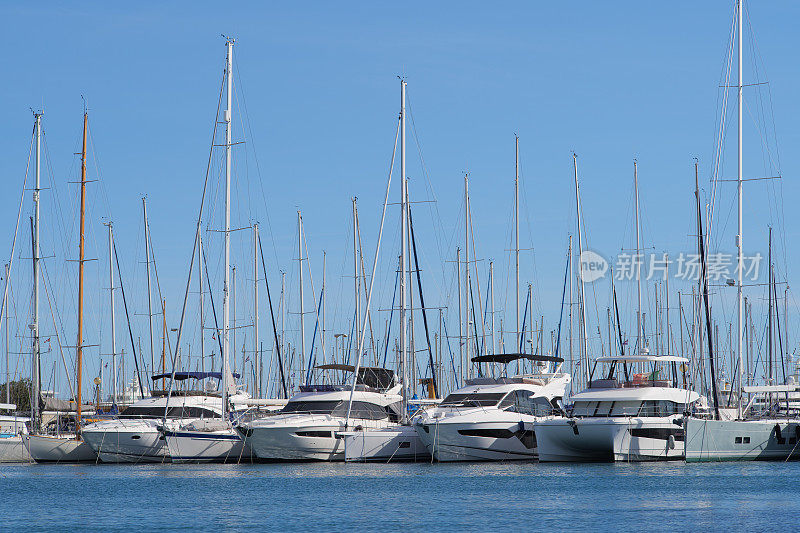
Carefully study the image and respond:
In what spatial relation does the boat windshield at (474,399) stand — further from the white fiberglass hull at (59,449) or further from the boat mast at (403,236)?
the white fiberglass hull at (59,449)

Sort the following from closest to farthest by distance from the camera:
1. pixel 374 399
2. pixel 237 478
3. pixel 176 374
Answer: pixel 237 478 → pixel 374 399 → pixel 176 374

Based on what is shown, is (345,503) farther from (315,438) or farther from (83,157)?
(83,157)

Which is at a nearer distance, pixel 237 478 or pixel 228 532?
pixel 228 532

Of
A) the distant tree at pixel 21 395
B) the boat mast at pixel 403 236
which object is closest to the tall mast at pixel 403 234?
the boat mast at pixel 403 236

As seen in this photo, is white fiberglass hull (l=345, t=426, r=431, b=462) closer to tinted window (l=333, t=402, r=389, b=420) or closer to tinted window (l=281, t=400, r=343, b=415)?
tinted window (l=333, t=402, r=389, b=420)

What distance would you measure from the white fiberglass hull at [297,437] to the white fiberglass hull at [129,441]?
4.05 meters

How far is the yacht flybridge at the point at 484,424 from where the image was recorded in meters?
44.1

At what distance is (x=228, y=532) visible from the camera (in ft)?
94.9

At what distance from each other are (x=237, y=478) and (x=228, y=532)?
39.8ft

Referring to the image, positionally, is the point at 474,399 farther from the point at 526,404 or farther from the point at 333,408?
the point at 333,408

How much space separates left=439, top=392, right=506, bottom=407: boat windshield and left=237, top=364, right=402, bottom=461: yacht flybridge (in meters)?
2.74

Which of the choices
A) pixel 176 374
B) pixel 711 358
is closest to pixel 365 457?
pixel 176 374

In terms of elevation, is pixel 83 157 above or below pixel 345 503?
above

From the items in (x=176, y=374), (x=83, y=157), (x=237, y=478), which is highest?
(x=83, y=157)
